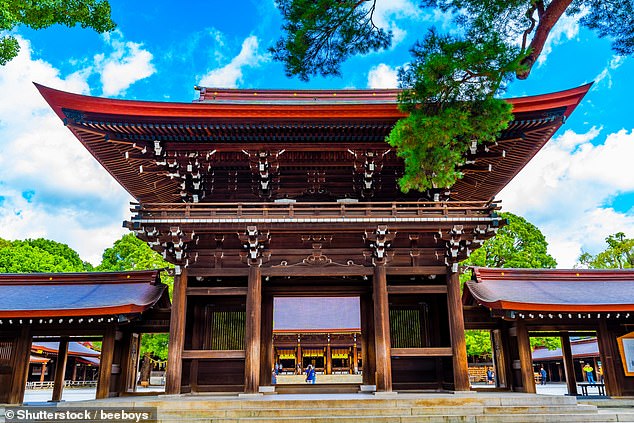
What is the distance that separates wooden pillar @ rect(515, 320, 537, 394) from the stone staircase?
2714 millimetres

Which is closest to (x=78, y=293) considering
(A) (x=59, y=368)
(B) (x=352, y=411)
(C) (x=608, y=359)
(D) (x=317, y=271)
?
(A) (x=59, y=368)

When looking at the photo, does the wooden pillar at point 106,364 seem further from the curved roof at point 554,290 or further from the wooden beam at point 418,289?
the curved roof at point 554,290

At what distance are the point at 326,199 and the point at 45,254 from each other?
36382mm

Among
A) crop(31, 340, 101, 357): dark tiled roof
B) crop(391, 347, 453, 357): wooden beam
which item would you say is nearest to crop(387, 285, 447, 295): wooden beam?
crop(391, 347, 453, 357): wooden beam

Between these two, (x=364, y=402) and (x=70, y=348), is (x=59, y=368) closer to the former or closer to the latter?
(x=364, y=402)

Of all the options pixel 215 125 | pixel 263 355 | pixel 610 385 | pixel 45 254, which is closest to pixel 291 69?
pixel 215 125

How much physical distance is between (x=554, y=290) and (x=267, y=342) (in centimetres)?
1000

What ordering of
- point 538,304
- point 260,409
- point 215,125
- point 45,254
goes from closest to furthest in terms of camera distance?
1. point 260,409
2. point 215,125
3. point 538,304
4. point 45,254

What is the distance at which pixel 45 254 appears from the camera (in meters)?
40.3

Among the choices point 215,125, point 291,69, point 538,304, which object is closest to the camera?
point 291,69

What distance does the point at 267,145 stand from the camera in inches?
492

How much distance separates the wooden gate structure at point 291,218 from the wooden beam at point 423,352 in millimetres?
50

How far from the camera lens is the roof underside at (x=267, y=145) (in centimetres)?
1173

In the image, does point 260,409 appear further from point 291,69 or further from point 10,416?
point 291,69
